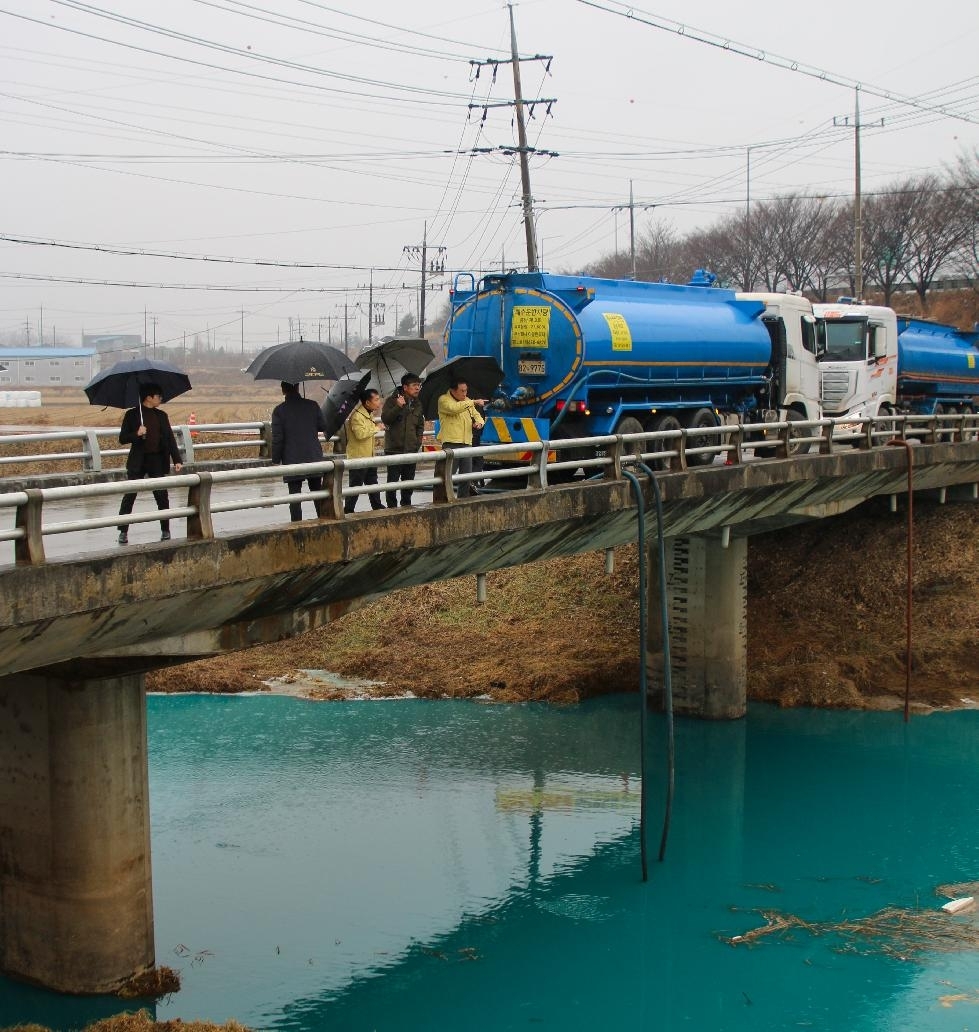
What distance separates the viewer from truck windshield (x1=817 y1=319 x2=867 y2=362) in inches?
1131

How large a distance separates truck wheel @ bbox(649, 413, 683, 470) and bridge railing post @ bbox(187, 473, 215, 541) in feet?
29.2

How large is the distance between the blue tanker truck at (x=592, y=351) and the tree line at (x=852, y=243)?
48626mm

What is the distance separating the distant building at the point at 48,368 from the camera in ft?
411

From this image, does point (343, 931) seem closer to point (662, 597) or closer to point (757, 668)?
point (662, 597)

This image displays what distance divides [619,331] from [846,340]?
36.2 feet

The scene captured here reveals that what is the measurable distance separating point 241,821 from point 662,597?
7155mm

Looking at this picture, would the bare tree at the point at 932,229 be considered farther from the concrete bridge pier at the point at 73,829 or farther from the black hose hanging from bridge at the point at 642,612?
the concrete bridge pier at the point at 73,829

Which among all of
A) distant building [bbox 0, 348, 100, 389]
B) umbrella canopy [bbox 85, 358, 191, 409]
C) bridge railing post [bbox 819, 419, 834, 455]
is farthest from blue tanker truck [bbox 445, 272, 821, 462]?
distant building [bbox 0, 348, 100, 389]

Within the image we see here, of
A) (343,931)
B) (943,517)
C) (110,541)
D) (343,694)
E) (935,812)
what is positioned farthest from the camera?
(943,517)

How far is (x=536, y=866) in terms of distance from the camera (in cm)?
1797

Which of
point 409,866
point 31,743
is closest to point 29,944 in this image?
point 31,743

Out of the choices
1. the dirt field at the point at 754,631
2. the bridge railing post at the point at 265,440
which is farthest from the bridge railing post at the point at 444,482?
the dirt field at the point at 754,631

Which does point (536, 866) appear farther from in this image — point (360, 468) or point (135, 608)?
point (135, 608)

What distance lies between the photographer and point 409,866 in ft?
57.3
